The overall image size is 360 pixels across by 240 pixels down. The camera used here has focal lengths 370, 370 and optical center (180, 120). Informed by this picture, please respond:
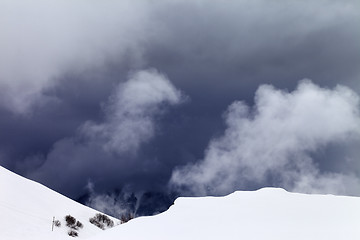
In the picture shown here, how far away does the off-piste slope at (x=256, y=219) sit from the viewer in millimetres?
16672

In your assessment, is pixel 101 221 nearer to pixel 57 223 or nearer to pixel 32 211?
pixel 57 223

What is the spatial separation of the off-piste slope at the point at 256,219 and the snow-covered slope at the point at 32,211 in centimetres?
3962

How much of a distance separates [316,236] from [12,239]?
53.2m

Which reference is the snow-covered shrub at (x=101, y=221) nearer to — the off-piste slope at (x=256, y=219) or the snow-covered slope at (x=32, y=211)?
the snow-covered slope at (x=32, y=211)

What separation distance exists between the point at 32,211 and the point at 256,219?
7343 cm

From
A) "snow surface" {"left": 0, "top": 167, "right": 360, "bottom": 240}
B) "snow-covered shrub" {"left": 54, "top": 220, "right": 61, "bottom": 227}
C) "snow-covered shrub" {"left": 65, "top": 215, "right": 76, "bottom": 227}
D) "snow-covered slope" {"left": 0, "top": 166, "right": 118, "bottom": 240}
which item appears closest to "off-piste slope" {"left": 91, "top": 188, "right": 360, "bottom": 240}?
"snow surface" {"left": 0, "top": 167, "right": 360, "bottom": 240}

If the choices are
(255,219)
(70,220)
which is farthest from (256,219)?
(70,220)

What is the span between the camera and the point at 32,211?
8131cm

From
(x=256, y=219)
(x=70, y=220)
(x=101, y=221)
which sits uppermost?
(x=101, y=221)

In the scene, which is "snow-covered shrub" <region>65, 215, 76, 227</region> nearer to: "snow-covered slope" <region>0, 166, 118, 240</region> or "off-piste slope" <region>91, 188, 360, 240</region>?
"snow-covered slope" <region>0, 166, 118, 240</region>

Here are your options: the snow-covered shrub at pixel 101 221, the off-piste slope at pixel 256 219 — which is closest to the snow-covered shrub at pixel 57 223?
the snow-covered shrub at pixel 101 221

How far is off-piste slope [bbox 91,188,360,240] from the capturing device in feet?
54.7

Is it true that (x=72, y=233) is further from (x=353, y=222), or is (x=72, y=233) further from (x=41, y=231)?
(x=353, y=222)

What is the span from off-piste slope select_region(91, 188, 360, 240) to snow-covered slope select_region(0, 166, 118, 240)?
1560 inches
